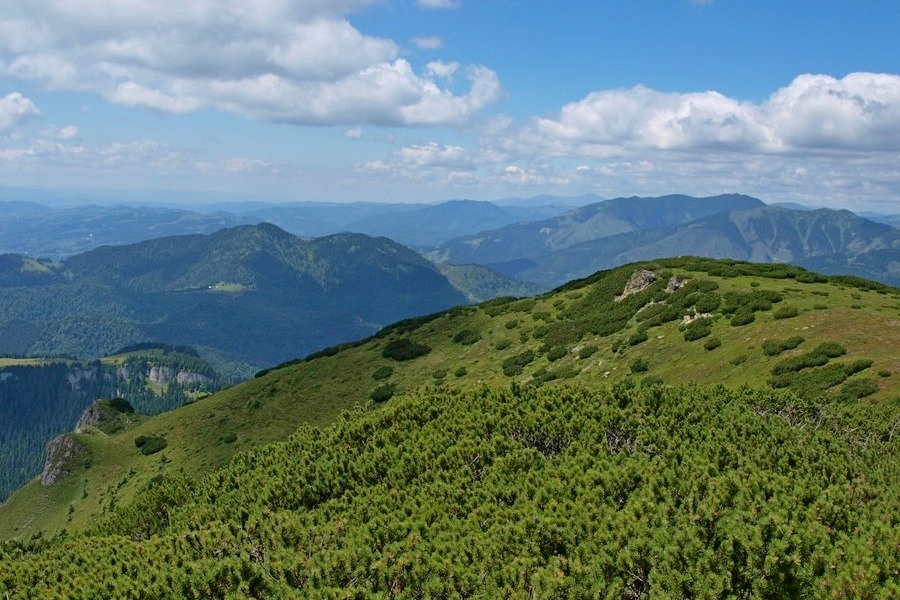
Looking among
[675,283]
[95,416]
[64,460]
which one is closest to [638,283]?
[675,283]

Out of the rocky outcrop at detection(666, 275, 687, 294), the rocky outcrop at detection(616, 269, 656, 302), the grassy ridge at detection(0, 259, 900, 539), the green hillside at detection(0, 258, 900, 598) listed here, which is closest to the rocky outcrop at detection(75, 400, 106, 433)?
the grassy ridge at detection(0, 259, 900, 539)

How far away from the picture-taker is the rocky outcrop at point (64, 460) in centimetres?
7675

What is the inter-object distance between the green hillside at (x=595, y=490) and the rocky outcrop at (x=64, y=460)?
161 feet

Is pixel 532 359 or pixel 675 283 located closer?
pixel 532 359

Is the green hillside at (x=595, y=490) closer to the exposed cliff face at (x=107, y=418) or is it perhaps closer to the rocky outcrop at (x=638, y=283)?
the rocky outcrop at (x=638, y=283)

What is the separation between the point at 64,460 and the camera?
7781cm

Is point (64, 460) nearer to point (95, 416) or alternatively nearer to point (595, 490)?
point (95, 416)

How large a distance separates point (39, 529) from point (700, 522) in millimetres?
76572

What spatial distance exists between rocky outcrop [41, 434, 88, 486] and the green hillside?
49075 mm

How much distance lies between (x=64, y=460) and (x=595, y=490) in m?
80.1

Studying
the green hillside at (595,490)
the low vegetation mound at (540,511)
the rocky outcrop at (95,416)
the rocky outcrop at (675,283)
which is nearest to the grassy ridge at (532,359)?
the green hillside at (595,490)

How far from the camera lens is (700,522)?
1605 centimetres

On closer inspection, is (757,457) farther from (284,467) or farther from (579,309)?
(579,309)

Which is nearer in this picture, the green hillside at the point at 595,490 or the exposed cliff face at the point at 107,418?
the green hillside at the point at 595,490
